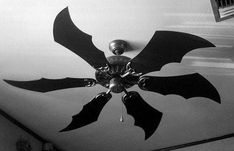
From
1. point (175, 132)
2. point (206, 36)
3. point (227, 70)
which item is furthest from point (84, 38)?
point (175, 132)

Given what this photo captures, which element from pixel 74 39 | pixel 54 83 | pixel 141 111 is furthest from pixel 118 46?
pixel 141 111

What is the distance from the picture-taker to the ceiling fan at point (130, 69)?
6.61 feet

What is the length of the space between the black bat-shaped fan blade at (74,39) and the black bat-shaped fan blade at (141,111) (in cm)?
43

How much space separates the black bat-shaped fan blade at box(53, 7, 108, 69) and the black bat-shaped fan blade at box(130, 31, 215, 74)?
10.1 inches

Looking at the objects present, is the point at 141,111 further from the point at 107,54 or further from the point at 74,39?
the point at 74,39

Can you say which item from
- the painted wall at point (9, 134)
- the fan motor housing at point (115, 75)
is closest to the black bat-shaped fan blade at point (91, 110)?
the fan motor housing at point (115, 75)

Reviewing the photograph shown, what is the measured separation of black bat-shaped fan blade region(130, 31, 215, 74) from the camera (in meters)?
2.01

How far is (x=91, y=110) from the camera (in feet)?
8.92

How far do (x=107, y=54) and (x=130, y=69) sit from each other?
1.04 ft

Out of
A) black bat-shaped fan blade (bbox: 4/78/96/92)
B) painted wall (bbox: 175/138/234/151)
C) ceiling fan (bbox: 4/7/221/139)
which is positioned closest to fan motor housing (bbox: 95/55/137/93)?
ceiling fan (bbox: 4/7/221/139)

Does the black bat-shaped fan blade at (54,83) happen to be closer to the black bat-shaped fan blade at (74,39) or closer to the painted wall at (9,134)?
the black bat-shaped fan blade at (74,39)

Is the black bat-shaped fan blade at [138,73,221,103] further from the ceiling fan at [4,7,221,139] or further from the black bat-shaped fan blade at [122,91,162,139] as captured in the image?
the black bat-shaped fan blade at [122,91,162,139]

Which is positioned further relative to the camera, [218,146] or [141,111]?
[218,146]

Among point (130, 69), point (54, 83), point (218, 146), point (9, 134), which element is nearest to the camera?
point (130, 69)
